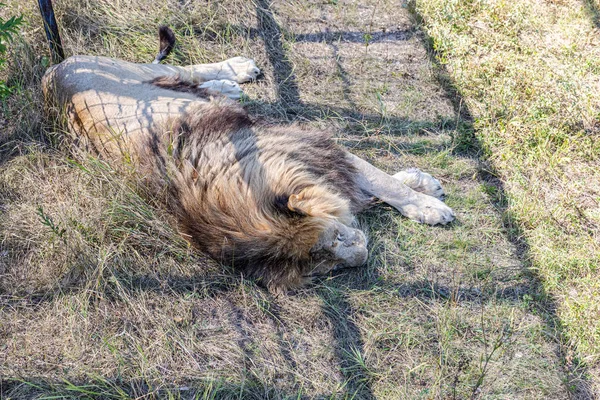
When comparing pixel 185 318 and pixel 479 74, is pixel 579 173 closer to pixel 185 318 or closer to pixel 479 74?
pixel 479 74

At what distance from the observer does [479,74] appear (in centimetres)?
449

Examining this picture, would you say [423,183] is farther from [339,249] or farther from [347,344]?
[347,344]

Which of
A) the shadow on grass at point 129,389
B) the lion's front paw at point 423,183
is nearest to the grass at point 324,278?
the shadow on grass at point 129,389

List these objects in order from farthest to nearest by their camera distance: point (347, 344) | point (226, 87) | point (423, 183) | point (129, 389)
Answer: point (226, 87) → point (423, 183) → point (347, 344) → point (129, 389)

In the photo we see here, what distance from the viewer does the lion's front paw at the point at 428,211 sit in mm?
3541

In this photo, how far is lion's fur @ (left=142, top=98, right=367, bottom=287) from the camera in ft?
10.1

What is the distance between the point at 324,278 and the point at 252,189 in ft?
2.13

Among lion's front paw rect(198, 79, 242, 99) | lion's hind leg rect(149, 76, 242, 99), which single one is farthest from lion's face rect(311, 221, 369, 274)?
lion's front paw rect(198, 79, 242, 99)

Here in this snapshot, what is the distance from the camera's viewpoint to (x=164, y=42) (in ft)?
14.6

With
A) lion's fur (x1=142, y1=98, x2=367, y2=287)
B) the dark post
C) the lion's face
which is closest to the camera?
lion's fur (x1=142, y1=98, x2=367, y2=287)

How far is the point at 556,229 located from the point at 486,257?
48cm

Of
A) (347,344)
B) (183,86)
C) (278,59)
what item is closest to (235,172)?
(183,86)

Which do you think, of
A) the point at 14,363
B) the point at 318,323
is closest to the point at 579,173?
the point at 318,323

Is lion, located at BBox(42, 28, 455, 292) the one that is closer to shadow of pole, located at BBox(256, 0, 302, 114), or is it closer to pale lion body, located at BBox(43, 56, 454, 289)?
pale lion body, located at BBox(43, 56, 454, 289)
